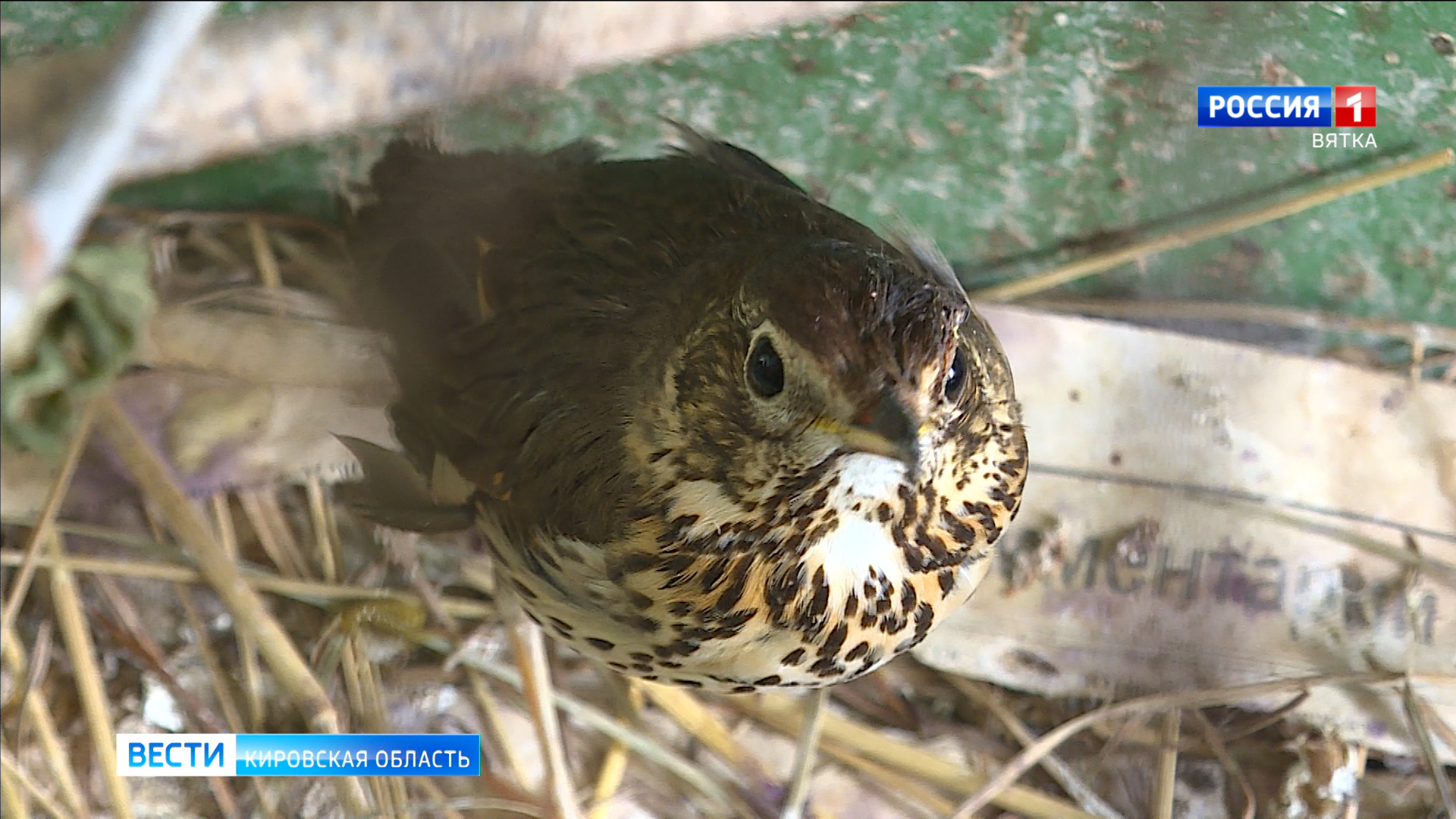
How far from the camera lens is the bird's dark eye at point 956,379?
0.74 meters

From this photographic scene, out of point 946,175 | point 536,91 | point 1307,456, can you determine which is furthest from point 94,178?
point 1307,456

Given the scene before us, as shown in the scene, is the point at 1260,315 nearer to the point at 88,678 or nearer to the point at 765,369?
the point at 765,369

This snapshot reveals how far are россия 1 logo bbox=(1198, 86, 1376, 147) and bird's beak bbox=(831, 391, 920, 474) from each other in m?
0.66

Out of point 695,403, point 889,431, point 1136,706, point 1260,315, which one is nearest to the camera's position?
point 889,431

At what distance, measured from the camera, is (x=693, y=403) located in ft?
2.70

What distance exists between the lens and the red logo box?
4.03ft

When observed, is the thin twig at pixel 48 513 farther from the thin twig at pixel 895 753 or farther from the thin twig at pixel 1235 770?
the thin twig at pixel 1235 770

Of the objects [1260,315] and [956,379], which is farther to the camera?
[1260,315]

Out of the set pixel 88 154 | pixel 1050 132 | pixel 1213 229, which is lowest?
pixel 1213 229

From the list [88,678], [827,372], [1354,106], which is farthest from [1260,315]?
[88,678]

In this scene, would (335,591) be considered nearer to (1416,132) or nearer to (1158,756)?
(1158,756)

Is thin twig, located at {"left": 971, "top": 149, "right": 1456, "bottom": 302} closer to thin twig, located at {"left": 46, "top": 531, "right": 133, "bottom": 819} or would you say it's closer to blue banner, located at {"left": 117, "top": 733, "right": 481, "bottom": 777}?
blue banner, located at {"left": 117, "top": 733, "right": 481, "bottom": 777}

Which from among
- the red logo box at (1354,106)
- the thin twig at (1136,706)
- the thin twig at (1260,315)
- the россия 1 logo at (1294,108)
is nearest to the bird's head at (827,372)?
the россия 1 logo at (1294,108)

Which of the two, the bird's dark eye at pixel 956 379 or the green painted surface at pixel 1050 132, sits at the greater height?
the bird's dark eye at pixel 956 379
